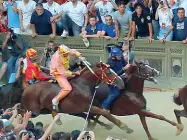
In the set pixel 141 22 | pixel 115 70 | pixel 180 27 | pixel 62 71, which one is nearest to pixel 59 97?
pixel 62 71

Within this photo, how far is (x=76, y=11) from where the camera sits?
18.7 metres

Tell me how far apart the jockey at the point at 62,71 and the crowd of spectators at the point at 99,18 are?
4546 mm

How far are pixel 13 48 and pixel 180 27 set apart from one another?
15.6 ft

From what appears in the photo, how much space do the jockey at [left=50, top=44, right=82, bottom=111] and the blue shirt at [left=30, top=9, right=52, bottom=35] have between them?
4.98 m

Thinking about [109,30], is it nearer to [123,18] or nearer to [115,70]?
[123,18]

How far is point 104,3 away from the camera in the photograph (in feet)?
61.9

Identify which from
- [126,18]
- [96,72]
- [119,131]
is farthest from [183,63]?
[96,72]

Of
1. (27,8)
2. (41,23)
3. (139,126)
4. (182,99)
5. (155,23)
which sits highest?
(27,8)

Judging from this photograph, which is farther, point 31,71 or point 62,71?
point 31,71

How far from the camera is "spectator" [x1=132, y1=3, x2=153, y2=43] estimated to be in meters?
18.2

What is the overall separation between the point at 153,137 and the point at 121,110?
3.46ft

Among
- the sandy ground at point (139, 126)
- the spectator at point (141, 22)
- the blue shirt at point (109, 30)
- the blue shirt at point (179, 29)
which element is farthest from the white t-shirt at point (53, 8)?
the sandy ground at point (139, 126)

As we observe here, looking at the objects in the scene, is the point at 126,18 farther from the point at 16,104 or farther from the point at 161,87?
the point at 16,104

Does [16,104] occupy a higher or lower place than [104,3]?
lower
